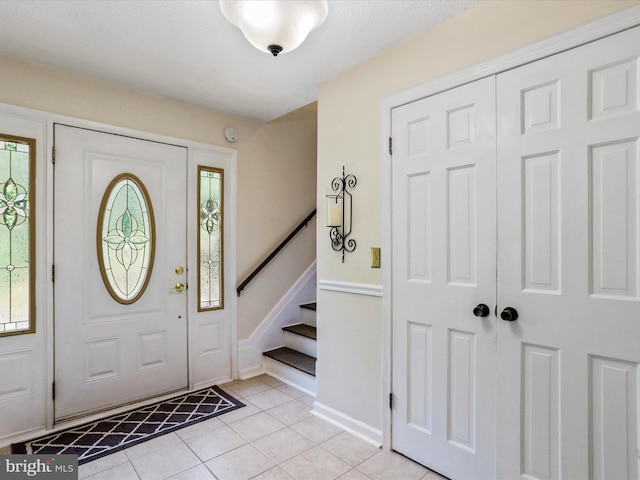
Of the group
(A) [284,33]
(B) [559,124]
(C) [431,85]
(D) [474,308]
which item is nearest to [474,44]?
(C) [431,85]

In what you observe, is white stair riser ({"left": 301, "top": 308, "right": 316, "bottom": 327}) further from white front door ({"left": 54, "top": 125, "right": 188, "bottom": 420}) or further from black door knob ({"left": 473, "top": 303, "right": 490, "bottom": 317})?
black door knob ({"left": 473, "top": 303, "right": 490, "bottom": 317})

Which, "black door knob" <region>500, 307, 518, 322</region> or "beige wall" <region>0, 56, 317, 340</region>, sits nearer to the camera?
"black door knob" <region>500, 307, 518, 322</region>

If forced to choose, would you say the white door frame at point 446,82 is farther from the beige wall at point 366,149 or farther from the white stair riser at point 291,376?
the white stair riser at point 291,376

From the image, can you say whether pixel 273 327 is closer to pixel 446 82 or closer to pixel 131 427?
pixel 131 427

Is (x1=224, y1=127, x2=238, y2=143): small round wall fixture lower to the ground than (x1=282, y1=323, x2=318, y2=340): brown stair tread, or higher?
higher

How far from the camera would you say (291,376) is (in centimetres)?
319

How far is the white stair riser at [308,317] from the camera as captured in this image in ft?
12.3

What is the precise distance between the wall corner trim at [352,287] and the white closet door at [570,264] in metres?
0.75

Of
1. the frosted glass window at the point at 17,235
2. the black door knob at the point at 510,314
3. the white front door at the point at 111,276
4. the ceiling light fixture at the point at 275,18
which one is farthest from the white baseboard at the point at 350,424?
the ceiling light fixture at the point at 275,18

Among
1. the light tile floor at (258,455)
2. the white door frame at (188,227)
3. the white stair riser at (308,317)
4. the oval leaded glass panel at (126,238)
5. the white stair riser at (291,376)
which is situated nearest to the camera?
the light tile floor at (258,455)

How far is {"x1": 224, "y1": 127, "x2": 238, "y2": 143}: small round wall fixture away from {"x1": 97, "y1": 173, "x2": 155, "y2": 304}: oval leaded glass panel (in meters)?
0.88

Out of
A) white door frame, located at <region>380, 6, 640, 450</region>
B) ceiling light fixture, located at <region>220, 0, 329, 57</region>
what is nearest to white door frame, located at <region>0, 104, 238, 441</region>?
white door frame, located at <region>380, 6, 640, 450</region>

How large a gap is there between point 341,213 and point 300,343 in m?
1.62

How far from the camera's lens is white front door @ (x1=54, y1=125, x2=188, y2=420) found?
2.49 meters
